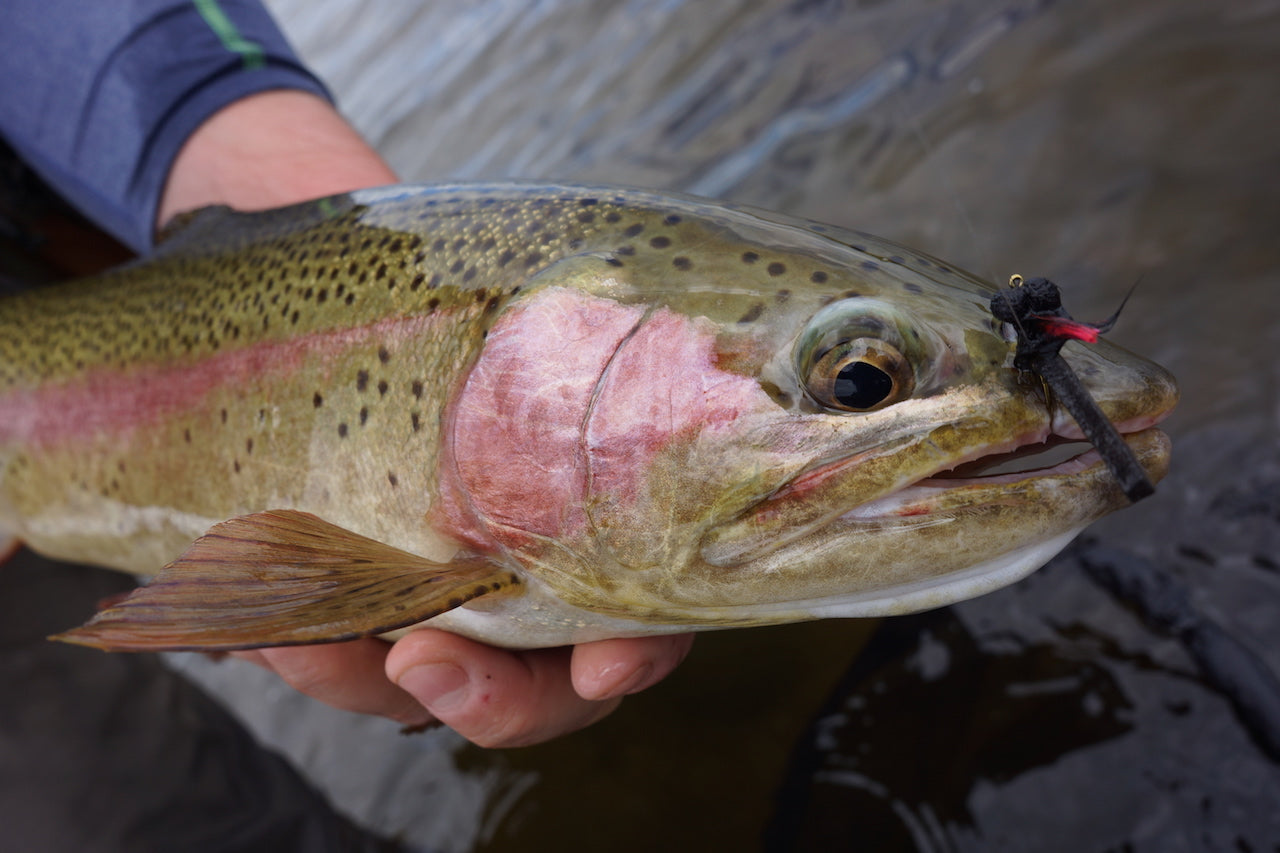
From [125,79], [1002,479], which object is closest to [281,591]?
[1002,479]

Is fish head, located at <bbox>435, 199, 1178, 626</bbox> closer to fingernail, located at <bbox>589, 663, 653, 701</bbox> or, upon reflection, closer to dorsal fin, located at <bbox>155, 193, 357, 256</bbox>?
fingernail, located at <bbox>589, 663, 653, 701</bbox>

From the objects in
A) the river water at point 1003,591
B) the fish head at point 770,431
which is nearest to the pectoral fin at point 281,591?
the fish head at point 770,431

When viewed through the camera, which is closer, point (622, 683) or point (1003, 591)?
point (622, 683)

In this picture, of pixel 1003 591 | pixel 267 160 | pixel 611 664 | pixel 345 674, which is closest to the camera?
pixel 611 664

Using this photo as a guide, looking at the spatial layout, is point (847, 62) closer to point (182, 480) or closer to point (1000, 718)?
point (1000, 718)

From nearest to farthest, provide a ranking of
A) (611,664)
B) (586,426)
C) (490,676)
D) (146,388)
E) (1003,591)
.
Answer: (586,426)
(611,664)
(490,676)
(146,388)
(1003,591)

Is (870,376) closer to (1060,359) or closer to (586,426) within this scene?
(1060,359)

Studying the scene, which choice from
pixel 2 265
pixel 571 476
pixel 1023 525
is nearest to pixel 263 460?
pixel 571 476
